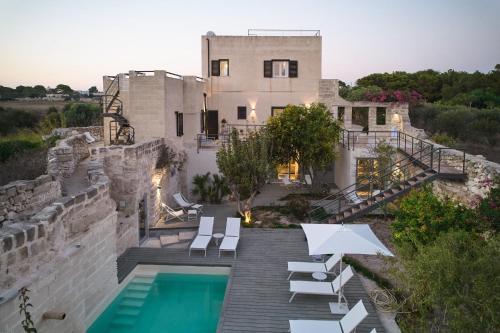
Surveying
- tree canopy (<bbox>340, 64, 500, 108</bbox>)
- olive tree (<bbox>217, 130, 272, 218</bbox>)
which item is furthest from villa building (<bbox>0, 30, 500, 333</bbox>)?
tree canopy (<bbox>340, 64, 500, 108</bbox>)

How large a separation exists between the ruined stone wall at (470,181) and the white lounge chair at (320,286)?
15.2 feet

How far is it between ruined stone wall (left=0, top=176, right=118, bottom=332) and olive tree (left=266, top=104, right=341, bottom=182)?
1042 cm

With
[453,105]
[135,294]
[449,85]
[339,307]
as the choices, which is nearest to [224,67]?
[135,294]

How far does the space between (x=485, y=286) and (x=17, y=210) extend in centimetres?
1200

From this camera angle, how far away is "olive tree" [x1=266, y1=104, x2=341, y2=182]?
19.8 metres

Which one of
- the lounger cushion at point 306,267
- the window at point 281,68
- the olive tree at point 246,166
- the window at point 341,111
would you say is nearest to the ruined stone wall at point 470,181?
the lounger cushion at point 306,267

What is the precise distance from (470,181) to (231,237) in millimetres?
8381

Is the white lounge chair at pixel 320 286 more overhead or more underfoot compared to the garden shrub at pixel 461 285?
more underfoot

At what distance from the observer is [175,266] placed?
524 inches

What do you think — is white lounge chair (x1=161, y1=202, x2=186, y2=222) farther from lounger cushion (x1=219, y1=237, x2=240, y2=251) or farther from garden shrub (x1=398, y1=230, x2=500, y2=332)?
garden shrub (x1=398, y1=230, x2=500, y2=332)

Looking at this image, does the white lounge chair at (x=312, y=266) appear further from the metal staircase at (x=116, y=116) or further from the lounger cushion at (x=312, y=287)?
the metal staircase at (x=116, y=116)

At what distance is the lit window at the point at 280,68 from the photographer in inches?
1021

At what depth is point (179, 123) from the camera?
69.1ft

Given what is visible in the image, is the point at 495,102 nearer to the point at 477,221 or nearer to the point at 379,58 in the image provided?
the point at 379,58
